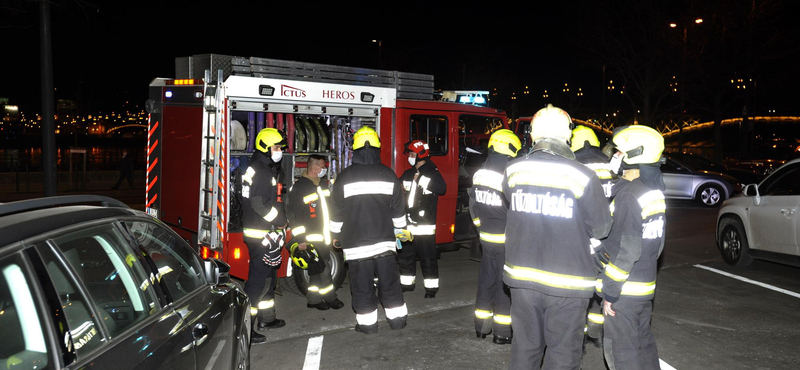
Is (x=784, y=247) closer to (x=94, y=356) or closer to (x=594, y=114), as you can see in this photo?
(x=94, y=356)

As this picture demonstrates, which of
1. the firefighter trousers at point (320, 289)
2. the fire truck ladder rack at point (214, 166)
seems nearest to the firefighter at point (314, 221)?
the firefighter trousers at point (320, 289)

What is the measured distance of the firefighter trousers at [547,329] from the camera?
368 centimetres

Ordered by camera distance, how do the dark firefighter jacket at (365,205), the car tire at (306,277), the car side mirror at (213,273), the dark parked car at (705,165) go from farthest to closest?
1. the dark parked car at (705,165)
2. the car tire at (306,277)
3. the dark firefighter jacket at (365,205)
4. the car side mirror at (213,273)

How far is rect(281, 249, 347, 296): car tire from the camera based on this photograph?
7.18 meters

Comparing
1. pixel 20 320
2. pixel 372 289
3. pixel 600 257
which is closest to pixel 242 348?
pixel 20 320

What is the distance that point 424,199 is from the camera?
7.30 meters

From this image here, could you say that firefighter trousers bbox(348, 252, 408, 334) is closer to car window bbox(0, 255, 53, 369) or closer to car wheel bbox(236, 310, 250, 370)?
car wheel bbox(236, 310, 250, 370)

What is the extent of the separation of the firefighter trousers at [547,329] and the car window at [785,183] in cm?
589

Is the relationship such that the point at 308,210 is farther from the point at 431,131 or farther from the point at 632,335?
the point at 632,335

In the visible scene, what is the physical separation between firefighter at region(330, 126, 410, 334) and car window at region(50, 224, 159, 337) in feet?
9.92

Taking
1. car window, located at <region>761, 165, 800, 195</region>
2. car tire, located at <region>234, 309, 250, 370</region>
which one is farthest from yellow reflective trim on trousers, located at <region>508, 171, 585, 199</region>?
car window, located at <region>761, 165, 800, 195</region>

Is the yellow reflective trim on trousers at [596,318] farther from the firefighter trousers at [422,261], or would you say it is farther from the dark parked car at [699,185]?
the dark parked car at [699,185]

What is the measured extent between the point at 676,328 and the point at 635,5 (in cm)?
2743

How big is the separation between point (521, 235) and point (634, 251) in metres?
0.70
